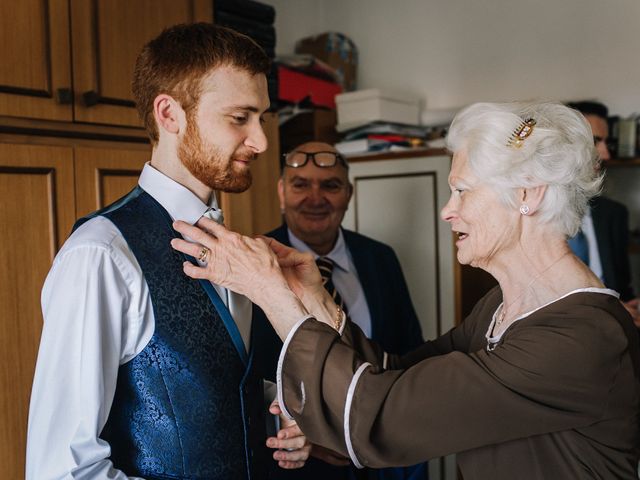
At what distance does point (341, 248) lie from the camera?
2.25m

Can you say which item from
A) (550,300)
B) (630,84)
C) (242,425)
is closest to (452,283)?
(630,84)

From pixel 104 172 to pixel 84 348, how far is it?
0.89m

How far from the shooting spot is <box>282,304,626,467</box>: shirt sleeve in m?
1.08

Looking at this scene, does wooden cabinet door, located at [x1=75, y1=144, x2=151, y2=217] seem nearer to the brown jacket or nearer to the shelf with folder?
the brown jacket

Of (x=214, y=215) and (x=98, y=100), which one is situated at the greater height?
(x=98, y=100)

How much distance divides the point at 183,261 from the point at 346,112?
7.25 ft

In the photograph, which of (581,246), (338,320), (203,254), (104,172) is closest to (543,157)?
(338,320)

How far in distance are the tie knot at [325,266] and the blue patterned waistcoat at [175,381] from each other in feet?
3.19

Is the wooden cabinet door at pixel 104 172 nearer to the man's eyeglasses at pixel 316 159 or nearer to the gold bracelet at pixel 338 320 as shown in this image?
the man's eyeglasses at pixel 316 159

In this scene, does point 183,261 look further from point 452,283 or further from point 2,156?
point 452,283

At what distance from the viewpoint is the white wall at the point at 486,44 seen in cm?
314

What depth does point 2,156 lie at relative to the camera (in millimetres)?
1529

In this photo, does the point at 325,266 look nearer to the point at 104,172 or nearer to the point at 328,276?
the point at 328,276

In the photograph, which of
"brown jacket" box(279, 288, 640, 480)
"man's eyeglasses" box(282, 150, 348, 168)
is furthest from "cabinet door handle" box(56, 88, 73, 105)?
"brown jacket" box(279, 288, 640, 480)
